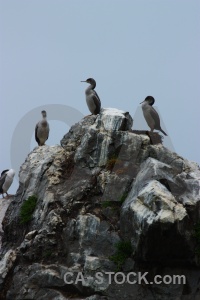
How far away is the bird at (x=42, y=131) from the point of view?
885 inches

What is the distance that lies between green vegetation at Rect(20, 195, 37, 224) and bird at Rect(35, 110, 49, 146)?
492cm

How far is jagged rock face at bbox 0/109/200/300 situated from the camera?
47.8 feet

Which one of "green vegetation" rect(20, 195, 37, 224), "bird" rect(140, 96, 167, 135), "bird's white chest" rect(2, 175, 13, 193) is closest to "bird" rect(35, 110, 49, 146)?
"bird's white chest" rect(2, 175, 13, 193)

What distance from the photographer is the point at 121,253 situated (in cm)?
1516

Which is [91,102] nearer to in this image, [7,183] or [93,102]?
[93,102]

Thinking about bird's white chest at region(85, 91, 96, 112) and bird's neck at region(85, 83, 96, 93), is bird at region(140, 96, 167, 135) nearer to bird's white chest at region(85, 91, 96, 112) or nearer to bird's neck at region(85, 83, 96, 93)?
bird's white chest at region(85, 91, 96, 112)

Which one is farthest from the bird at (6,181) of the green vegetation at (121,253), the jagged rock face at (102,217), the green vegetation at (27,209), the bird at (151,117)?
the green vegetation at (121,253)

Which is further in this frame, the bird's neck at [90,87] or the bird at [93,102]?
the bird's neck at [90,87]

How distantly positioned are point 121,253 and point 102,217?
144 cm

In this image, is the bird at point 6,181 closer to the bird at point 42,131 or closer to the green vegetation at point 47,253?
the bird at point 42,131

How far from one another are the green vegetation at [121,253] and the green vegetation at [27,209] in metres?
3.52

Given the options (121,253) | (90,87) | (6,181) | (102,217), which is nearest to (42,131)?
(90,87)

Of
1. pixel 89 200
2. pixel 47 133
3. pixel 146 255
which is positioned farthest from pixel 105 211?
pixel 47 133

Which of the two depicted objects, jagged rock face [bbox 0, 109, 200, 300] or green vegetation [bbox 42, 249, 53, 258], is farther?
green vegetation [bbox 42, 249, 53, 258]
